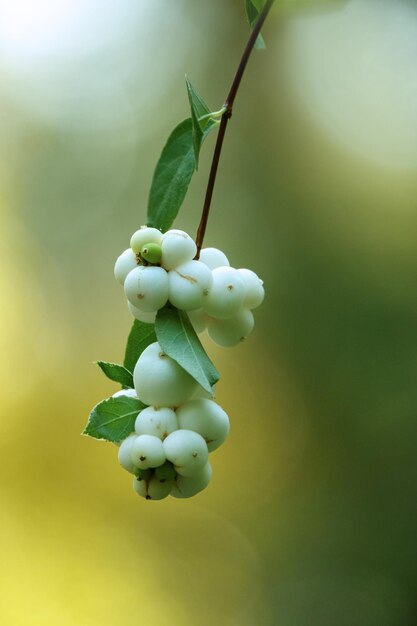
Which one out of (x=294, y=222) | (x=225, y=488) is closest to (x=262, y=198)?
(x=294, y=222)

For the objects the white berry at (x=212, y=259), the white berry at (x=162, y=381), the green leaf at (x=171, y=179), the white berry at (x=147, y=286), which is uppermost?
the green leaf at (x=171, y=179)

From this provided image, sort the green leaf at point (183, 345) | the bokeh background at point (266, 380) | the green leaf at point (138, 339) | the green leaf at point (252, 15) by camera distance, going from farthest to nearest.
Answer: the bokeh background at point (266, 380)
the green leaf at point (252, 15)
the green leaf at point (138, 339)
the green leaf at point (183, 345)

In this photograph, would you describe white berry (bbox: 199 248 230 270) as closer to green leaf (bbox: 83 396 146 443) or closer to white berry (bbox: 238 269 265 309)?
white berry (bbox: 238 269 265 309)

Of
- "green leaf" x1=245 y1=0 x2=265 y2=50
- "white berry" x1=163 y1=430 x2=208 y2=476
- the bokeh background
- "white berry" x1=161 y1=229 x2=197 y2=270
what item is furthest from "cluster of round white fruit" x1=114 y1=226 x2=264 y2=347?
the bokeh background

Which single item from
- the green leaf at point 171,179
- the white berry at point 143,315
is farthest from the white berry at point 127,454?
the green leaf at point 171,179

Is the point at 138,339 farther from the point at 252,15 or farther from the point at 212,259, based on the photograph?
the point at 252,15

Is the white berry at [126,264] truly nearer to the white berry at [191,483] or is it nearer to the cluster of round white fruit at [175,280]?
the cluster of round white fruit at [175,280]

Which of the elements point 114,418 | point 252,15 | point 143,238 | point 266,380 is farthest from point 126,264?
point 266,380

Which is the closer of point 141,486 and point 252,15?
point 141,486
